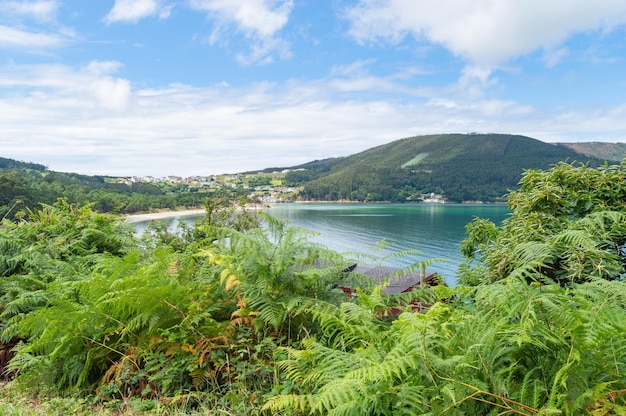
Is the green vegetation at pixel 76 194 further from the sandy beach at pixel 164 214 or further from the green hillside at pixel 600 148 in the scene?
the green hillside at pixel 600 148

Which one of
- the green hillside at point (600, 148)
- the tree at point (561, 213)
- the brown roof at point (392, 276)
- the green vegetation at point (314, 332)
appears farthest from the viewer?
the green hillside at point (600, 148)

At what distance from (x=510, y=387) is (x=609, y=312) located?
57 centimetres

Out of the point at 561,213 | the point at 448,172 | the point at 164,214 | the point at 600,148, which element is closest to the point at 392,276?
the point at 561,213

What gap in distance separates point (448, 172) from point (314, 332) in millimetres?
129671

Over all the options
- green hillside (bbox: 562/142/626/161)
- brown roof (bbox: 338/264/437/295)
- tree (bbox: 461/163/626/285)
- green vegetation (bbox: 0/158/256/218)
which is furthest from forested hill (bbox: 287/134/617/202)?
tree (bbox: 461/163/626/285)

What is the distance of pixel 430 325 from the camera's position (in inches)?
78.2

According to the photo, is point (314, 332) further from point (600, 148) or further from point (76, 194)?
point (600, 148)

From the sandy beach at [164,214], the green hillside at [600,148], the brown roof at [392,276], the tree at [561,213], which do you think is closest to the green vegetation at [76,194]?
the sandy beach at [164,214]

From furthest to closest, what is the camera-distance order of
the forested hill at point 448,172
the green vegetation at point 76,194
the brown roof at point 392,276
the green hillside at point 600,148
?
the green hillside at point 600,148, the forested hill at point 448,172, the green vegetation at point 76,194, the brown roof at point 392,276

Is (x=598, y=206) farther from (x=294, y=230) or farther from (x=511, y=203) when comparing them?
(x=294, y=230)

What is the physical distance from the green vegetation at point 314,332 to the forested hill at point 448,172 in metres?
106

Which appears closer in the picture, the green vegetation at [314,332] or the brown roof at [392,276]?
the green vegetation at [314,332]

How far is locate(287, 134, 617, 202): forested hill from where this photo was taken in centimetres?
11163

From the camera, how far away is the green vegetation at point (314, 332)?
1.61m
